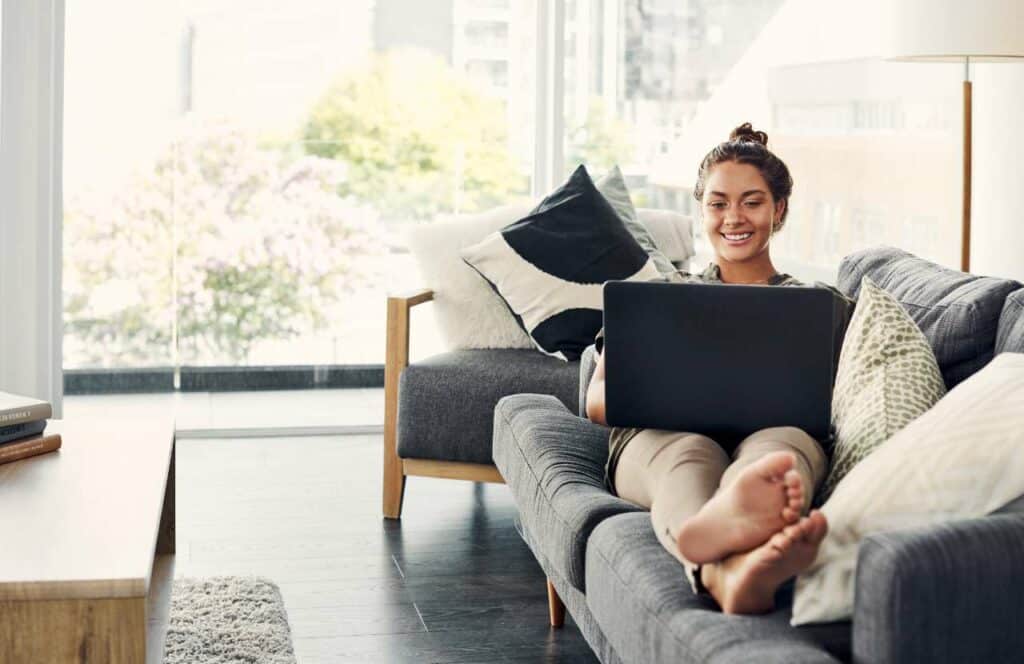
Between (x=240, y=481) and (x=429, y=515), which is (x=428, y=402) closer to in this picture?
(x=429, y=515)

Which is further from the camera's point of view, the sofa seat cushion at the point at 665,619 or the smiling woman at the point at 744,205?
the smiling woman at the point at 744,205

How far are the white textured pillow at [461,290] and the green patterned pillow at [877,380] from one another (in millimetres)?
1815

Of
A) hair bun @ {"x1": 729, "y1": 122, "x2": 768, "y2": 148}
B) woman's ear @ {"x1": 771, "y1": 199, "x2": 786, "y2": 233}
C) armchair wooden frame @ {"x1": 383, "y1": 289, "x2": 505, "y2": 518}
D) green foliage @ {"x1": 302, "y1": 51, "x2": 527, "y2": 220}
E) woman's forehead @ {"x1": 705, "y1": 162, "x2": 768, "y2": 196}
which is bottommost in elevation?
armchair wooden frame @ {"x1": 383, "y1": 289, "x2": 505, "y2": 518}

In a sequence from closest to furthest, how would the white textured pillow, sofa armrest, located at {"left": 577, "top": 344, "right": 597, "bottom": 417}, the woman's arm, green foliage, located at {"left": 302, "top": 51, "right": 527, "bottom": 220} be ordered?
the woman's arm → sofa armrest, located at {"left": 577, "top": 344, "right": 597, "bottom": 417} → the white textured pillow → green foliage, located at {"left": 302, "top": 51, "right": 527, "bottom": 220}

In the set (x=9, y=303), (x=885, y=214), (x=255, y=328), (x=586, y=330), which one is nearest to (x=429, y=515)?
(x=586, y=330)

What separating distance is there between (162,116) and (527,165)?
1.41m

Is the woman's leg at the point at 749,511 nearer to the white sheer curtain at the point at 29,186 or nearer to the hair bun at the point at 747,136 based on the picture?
the hair bun at the point at 747,136

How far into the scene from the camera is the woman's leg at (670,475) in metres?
2.12

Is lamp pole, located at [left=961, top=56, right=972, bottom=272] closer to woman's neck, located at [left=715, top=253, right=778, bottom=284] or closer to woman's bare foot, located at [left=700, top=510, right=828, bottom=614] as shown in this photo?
woman's neck, located at [left=715, top=253, right=778, bottom=284]

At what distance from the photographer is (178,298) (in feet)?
16.6

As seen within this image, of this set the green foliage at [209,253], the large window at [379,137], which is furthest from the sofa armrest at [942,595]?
the green foliage at [209,253]

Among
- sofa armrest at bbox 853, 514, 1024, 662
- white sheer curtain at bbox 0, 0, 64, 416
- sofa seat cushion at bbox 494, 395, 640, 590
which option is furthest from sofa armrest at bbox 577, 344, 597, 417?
white sheer curtain at bbox 0, 0, 64, 416

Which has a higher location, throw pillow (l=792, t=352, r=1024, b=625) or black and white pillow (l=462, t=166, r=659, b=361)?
black and white pillow (l=462, t=166, r=659, b=361)

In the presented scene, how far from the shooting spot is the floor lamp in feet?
12.0
